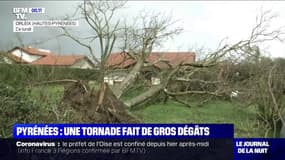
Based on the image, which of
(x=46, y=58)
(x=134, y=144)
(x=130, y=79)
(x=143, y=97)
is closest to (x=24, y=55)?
(x=46, y=58)


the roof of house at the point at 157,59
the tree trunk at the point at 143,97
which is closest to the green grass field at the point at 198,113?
the tree trunk at the point at 143,97

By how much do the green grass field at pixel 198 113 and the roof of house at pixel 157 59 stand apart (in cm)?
70

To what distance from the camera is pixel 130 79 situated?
6.59 metres

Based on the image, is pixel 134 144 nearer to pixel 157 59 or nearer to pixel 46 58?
pixel 157 59

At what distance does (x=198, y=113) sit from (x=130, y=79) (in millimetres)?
1229

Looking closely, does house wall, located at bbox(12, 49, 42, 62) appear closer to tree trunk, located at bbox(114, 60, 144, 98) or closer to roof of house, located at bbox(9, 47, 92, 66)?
roof of house, located at bbox(9, 47, 92, 66)

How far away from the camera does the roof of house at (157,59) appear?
6.35 meters

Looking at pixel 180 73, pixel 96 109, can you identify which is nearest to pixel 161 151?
pixel 96 109

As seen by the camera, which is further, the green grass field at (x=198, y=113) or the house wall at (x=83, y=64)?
the house wall at (x=83, y=64)
